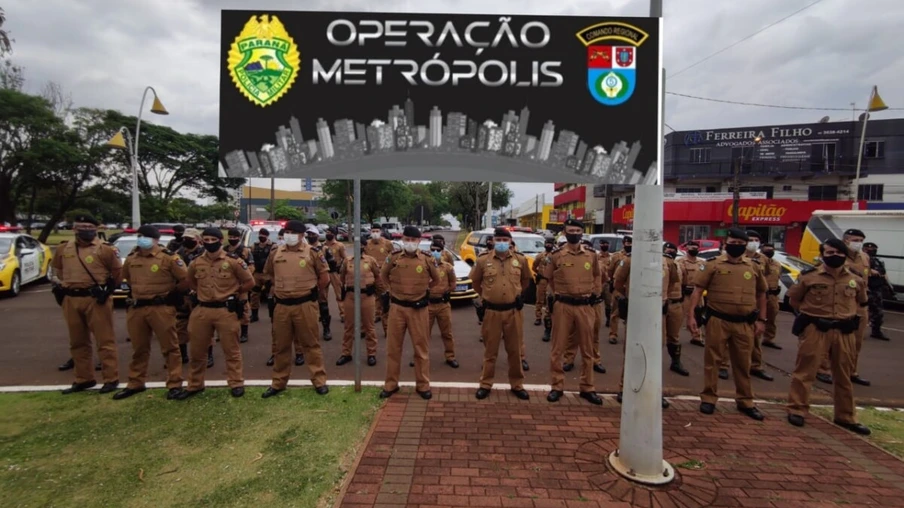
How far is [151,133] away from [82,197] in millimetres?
8844

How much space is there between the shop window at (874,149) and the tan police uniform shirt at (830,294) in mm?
38952

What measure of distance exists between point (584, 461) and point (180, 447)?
342 centimetres

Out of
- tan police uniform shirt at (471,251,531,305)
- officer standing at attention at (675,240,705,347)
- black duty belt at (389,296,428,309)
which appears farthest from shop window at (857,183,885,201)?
black duty belt at (389,296,428,309)

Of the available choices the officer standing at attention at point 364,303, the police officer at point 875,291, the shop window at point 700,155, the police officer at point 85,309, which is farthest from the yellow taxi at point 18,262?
the shop window at point 700,155

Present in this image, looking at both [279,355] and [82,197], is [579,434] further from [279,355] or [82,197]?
[82,197]

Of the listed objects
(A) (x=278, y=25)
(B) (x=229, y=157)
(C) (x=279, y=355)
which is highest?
(A) (x=278, y=25)

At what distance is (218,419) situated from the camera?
14.2ft

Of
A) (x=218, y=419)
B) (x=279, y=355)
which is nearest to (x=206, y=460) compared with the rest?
(x=218, y=419)

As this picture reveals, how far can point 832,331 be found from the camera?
454cm

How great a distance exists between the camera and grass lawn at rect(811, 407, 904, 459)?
4086 millimetres

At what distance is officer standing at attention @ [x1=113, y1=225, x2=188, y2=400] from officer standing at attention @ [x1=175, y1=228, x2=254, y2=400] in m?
0.23

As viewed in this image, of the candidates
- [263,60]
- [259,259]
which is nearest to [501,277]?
[263,60]

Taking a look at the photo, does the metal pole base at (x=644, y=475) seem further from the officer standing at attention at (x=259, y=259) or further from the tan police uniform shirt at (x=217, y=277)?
the officer standing at attention at (x=259, y=259)

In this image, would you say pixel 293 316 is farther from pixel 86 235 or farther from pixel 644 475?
pixel 644 475
